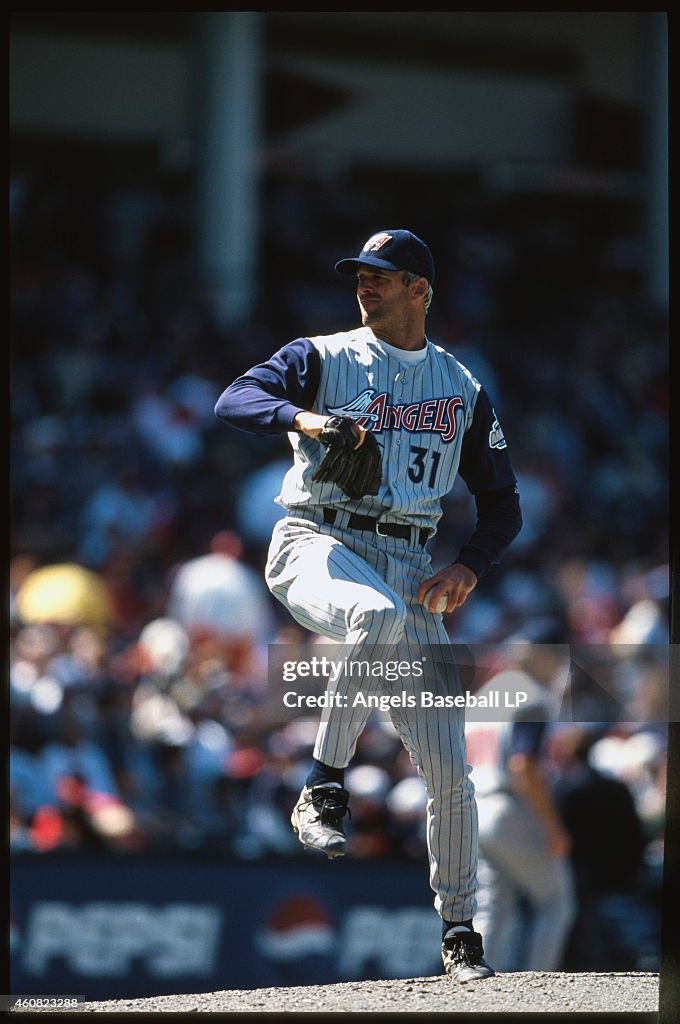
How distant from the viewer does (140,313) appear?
30.7 ft

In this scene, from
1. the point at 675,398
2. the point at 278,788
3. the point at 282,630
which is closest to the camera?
the point at 675,398

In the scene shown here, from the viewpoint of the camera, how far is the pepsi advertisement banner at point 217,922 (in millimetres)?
5742

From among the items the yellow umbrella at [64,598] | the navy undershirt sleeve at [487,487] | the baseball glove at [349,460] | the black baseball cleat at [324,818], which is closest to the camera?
the baseball glove at [349,460]

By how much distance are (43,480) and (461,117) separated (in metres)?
4.71

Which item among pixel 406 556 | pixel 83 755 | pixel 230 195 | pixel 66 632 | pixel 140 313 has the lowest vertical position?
pixel 83 755

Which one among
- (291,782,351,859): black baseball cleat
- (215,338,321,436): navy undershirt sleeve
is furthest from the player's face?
(291,782,351,859): black baseball cleat

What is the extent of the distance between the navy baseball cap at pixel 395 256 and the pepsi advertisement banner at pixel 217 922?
9.38ft

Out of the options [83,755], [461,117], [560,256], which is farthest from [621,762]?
[461,117]

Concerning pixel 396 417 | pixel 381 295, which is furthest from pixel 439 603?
pixel 381 295

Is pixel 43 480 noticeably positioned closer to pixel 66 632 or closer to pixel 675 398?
pixel 66 632

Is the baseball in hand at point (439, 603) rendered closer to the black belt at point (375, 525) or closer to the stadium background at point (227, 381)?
the black belt at point (375, 525)

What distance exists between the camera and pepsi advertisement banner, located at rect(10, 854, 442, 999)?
574cm

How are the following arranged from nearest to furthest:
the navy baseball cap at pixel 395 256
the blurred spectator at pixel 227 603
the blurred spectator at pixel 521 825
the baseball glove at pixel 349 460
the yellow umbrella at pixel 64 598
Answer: the baseball glove at pixel 349 460
the navy baseball cap at pixel 395 256
the blurred spectator at pixel 521 825
the blurred spectator at pixel 227 603
the yellow umbrella at pixel 64 598

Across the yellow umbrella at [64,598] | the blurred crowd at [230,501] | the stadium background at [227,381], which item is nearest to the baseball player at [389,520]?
the blurred crowd at [230,501]
